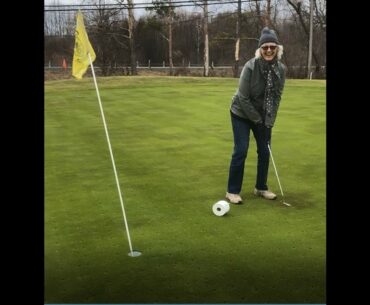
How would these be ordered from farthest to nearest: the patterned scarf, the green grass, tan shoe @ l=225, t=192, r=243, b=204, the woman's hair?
tan shoe @ l=225, t=192, r=243, b=204 → the patterned scarf → the woman's hair → the green grass

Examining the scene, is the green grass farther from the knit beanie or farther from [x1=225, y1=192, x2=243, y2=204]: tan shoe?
the knit beanie

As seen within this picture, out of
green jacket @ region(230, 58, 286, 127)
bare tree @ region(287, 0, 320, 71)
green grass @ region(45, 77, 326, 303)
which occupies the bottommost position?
green grass @ region(45, 77, 326, 303)

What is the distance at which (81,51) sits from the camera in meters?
3.82

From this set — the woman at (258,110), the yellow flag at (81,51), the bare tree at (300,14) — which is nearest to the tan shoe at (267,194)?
the woman at (258,110)

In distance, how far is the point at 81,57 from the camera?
384 cm

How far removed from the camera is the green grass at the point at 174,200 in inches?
140

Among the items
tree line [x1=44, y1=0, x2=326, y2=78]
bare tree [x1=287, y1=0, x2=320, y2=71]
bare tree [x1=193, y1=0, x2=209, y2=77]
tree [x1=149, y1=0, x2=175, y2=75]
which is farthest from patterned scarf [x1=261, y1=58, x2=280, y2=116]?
tree [x1=149, y1=0, x2=175, y2=75]

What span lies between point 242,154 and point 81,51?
1.33m

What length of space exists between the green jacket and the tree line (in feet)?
0.27

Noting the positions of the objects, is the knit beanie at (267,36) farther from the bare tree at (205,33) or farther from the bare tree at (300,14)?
the bare tree at (205,33)

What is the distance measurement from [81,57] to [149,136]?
2.87 feet

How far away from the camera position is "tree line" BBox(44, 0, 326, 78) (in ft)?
12.7
